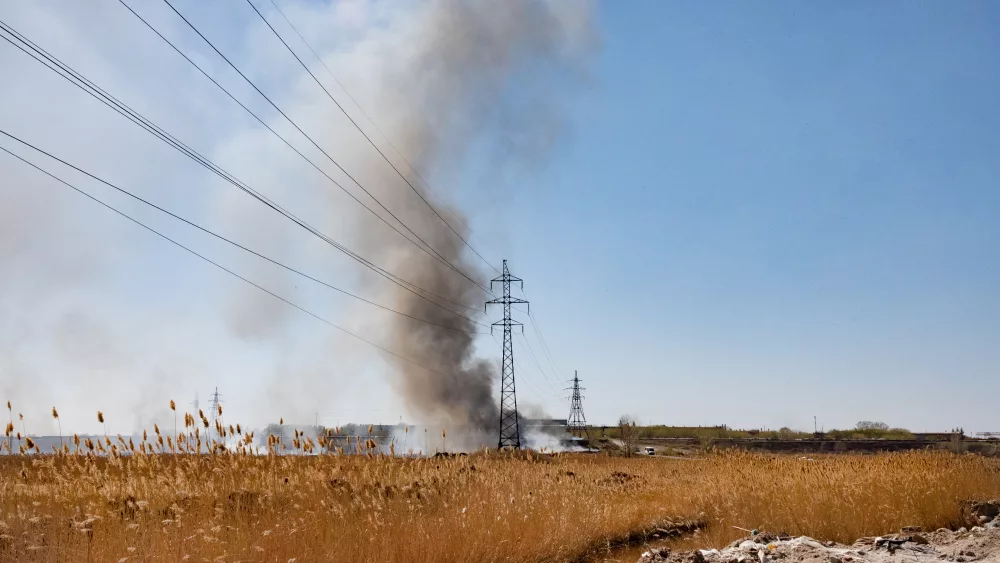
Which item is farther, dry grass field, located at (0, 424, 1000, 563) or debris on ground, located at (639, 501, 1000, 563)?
debris on ground, located at (639, 501, 1000, 563)

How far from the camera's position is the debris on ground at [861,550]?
9.16 meters

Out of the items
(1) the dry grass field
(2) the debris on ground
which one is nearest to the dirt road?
(2) the debris on ground

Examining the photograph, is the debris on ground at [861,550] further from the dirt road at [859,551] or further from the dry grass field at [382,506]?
the dry grass field at [382,506]

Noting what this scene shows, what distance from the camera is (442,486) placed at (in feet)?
40.9

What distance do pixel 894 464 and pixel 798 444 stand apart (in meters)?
63.9

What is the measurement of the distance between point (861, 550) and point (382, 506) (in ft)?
21.9

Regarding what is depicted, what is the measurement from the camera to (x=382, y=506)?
33.2 feet

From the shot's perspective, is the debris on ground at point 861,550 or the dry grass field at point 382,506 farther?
the debris on ground at point 861,550

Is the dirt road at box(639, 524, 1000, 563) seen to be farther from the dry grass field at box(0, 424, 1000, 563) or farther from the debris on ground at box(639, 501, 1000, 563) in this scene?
the dry grass field at box(0, 424, 1000, 563)

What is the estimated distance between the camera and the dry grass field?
26.2 ft

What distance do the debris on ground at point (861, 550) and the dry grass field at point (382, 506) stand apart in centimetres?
139

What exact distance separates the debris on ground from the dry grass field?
139cm

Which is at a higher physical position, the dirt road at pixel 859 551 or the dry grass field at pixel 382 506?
the dry grass field at pixel 382 506

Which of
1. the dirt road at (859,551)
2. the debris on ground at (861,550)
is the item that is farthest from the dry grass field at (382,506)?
the dirt road at (859,551)
